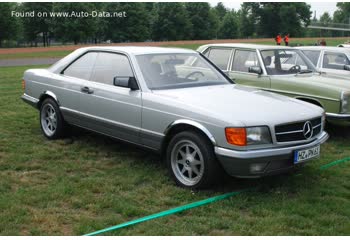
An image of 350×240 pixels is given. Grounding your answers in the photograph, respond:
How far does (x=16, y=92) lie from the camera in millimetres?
12414

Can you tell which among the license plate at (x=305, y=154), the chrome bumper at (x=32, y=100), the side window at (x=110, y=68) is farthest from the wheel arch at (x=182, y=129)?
the chrome bumper at (x=32, y=100)

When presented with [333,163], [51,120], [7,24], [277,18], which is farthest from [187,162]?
[277,18]

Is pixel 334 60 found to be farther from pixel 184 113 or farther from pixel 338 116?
pixel 184 113

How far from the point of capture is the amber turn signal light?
4500 millimetres

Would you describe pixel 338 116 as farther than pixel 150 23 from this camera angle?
No

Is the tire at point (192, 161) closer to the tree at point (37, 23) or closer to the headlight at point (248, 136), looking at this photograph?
the headlight at point (248, 136)

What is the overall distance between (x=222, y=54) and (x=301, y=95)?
6.57 feet

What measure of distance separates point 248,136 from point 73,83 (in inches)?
120

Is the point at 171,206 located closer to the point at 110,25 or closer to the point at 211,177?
the point at 211,177

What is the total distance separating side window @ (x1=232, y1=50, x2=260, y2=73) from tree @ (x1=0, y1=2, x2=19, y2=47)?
51.1 metres

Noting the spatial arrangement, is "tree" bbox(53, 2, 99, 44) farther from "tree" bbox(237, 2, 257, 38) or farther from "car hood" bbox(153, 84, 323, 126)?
"car hood" bbox(153, 84, 323, 126)

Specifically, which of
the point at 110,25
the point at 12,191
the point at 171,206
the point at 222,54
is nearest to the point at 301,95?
the point at 222,54

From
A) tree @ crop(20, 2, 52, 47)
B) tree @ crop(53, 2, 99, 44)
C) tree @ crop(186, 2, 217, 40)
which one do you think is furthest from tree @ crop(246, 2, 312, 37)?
tree @ crop(20, 2, 52, 47)

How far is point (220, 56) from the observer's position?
9.09m
